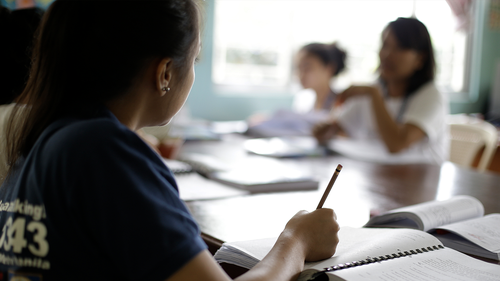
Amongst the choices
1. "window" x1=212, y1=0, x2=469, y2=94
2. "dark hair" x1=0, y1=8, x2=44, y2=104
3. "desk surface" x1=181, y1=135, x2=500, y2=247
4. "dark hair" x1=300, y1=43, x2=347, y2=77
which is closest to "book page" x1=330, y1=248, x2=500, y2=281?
"desk surface" x1=181, y1=135, x2=500, y2=247

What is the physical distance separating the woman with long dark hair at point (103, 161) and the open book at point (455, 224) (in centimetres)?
33

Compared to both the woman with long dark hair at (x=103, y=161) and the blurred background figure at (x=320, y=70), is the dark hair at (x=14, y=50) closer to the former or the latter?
the woman with long dark hair at (x=103, y=161)

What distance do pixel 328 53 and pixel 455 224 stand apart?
2.34 metres

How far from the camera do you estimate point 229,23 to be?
382 cm

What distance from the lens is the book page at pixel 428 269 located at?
630 millimetres

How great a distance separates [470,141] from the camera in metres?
2.51

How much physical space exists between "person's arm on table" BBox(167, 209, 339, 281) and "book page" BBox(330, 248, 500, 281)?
0.20 feet

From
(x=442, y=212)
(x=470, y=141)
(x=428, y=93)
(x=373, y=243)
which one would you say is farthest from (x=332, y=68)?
(x=373, y=243)

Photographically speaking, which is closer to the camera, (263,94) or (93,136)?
(93,136)

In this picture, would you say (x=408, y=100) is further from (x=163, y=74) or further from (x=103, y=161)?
(x=103, y=161)

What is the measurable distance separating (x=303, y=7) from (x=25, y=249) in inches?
152

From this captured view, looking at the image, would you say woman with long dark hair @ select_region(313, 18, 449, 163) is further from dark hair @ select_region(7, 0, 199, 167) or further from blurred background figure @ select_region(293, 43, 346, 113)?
dark hair @ select_region(7, 0, 199, 167)

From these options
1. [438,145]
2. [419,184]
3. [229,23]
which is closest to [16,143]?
[419,184]

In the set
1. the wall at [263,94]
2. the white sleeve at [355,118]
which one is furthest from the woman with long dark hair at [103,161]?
the wall at [263,94]
